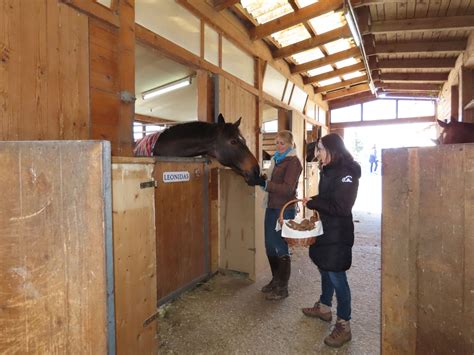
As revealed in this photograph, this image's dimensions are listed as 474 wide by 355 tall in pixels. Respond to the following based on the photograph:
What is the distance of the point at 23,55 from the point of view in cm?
168

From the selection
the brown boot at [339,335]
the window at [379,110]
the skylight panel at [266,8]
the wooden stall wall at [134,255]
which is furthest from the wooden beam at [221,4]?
the window at [379,110]

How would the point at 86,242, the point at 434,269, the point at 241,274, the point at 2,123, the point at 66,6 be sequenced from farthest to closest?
the point at 241,274
the point at 66,6
the point at 2,123
the point at 434,269
the point at 86,242

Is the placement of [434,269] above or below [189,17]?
below

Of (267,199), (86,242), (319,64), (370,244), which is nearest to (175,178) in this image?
(267,199)

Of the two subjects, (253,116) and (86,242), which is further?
(253,116)

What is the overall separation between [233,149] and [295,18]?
6.83ft

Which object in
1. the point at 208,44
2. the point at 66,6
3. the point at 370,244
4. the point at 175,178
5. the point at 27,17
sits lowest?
the point at 370,244

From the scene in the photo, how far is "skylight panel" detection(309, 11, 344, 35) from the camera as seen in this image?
14.0 ft

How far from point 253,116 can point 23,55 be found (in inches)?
122

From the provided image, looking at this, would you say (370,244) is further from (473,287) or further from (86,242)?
(86,242)

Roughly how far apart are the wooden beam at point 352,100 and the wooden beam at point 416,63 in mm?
2987

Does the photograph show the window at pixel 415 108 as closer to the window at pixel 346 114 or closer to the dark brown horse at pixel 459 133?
the window at pixel 346 114

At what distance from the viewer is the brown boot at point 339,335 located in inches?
80.5

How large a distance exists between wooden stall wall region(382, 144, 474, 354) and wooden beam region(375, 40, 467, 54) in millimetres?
4698
